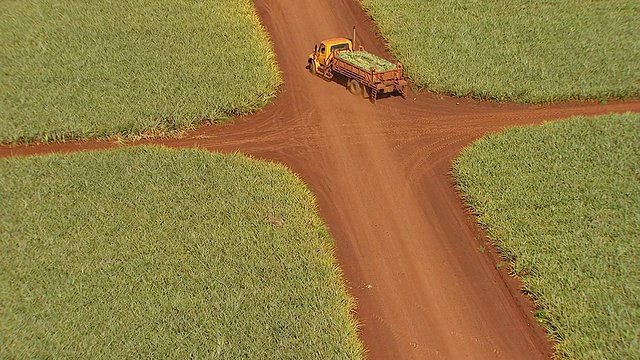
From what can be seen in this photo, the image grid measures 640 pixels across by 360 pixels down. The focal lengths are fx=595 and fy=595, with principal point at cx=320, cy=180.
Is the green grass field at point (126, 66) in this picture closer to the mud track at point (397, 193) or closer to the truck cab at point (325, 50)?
the mud track at point (397, 193)

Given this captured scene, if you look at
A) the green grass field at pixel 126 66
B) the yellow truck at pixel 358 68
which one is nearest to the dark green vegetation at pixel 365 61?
the yellow truck at pixel 358 68

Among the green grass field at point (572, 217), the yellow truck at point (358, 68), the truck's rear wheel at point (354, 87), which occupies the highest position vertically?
the yellow truck at point (358, 68)

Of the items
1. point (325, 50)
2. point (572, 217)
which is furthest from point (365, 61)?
point (572, 217)

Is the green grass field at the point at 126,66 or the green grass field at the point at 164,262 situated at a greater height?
the green grass field at the point at 126,66

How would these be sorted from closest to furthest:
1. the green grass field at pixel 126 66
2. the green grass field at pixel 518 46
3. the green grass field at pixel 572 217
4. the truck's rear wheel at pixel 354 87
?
the green grass field at pixel 572 217
the green grass field at pixel 126 66
the truck's rear wheel at pixel 354 87
the green grass field at pixel 518 46

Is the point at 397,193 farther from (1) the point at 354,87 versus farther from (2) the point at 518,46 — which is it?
(2) the point at 518,46

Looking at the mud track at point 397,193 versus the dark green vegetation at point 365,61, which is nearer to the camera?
the mud track at point 397,193

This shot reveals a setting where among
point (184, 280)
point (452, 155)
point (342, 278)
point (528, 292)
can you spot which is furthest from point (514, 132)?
point (184, 280)
